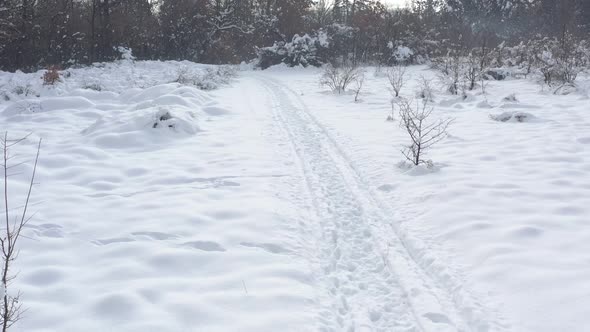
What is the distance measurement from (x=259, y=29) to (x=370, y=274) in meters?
33.7

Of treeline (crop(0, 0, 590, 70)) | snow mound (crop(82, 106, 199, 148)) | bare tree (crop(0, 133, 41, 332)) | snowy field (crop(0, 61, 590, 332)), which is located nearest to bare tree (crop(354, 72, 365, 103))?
snowy field (crop(0, 61, 590, 332))

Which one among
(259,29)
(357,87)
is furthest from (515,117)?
(259,29)

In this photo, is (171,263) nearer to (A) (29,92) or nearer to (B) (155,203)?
(B) (155,203)

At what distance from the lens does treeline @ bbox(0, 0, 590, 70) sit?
21.0m

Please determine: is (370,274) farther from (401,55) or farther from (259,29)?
(259,29)

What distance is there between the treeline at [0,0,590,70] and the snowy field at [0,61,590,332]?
525 inches

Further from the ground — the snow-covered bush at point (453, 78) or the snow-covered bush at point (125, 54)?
the snow-covered bush at point (125, 54)

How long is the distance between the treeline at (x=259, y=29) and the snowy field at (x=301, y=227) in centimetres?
1334

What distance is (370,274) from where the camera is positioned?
155 inches

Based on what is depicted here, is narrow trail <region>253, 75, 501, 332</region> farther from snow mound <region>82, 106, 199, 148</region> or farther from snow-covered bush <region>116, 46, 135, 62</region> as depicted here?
snow-covered bush <region>116, 46, 135, 62</region>

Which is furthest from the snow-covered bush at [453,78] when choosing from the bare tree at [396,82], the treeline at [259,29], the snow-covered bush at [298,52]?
the snow-covered bush at [298,52]

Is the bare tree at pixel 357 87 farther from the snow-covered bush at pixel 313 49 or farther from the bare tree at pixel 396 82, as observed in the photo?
the snow-covered bush at pixel 313 49

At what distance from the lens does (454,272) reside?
3.94 m

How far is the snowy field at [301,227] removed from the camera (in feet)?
11.0
